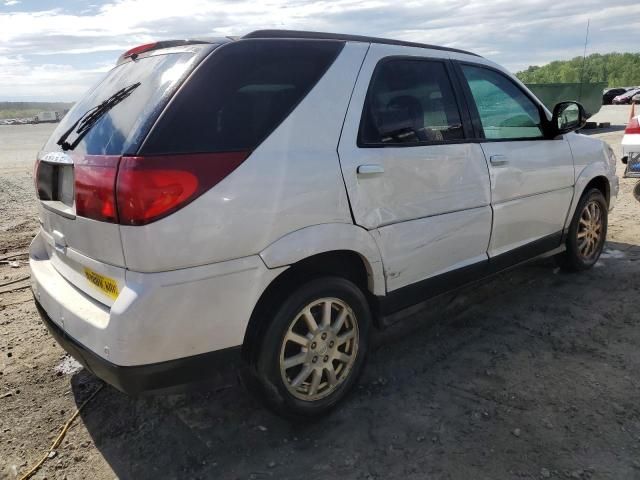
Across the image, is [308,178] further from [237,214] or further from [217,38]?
[217,38]

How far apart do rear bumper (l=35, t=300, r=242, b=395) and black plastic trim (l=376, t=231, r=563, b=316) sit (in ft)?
3.18

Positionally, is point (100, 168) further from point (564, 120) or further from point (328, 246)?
point (564, 120)

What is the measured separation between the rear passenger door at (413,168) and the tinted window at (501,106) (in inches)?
10.0

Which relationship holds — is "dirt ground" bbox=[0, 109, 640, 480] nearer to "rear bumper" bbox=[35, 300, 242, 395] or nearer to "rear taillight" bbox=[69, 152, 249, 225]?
"rear bumper" bbox=[35, 300, 242, 395]

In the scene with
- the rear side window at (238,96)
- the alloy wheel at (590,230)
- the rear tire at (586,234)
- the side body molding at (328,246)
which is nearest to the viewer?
the rear side window at (238,96)

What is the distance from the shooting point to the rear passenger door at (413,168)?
268 centimetres

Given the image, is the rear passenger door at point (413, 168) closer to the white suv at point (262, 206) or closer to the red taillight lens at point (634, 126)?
the white suv at point (262, 206)

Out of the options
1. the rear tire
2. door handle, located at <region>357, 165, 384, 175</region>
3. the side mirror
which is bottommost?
the rear tire

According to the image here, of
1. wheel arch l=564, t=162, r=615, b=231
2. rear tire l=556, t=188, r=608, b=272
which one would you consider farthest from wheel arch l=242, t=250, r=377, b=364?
rear tire l=556, t=188, r=608, b=272

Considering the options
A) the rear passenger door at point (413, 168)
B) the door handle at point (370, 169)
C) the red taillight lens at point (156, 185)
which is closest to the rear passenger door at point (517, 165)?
the rear passenger door at point (413, 168)

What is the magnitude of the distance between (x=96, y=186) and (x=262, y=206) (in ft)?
2.20

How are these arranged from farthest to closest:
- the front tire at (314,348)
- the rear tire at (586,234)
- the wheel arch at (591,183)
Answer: the rear tire at (586,234) → the wheel arch at (591,183) → the front tire at (314,348)

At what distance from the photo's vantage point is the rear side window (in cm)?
213

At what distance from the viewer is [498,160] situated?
3.44 metres
